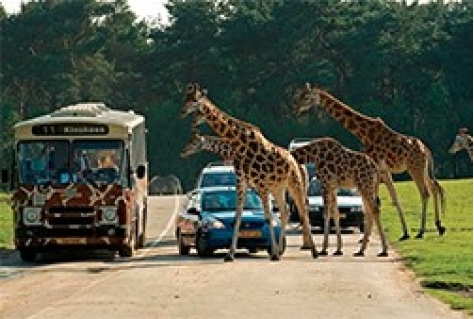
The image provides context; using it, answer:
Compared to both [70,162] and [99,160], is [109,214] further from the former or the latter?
[70,162]

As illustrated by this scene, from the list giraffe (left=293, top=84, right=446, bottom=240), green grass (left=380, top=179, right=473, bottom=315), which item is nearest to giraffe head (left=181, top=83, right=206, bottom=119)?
giraffe (left=293, top=84, right=446, bottom=240)

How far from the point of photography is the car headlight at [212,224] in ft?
85.1

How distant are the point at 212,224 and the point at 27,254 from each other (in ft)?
12.1

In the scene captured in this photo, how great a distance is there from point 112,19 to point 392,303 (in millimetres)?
71537

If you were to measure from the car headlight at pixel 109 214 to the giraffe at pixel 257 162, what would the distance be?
7.29ft

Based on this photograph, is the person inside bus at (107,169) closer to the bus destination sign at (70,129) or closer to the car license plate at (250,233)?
the bus destination sign at (70,129)

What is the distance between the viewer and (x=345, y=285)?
1966 cm

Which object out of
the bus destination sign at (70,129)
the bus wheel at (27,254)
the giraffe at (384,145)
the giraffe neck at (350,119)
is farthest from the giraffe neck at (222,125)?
the bus wheel at (27,254)

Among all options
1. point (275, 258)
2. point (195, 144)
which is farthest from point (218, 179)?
point (275, 258)

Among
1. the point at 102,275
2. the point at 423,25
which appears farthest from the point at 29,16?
the point at 102,275

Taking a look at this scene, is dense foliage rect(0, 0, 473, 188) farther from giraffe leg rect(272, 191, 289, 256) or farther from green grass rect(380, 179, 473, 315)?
giraffe leg rect(272, 191, 289, 256)

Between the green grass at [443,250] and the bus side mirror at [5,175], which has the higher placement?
the bus side mirror at [5,175]

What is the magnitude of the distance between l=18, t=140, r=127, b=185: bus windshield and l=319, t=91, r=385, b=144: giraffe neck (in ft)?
18.0

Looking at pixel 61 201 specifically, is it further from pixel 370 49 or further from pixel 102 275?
pixel 370 49
